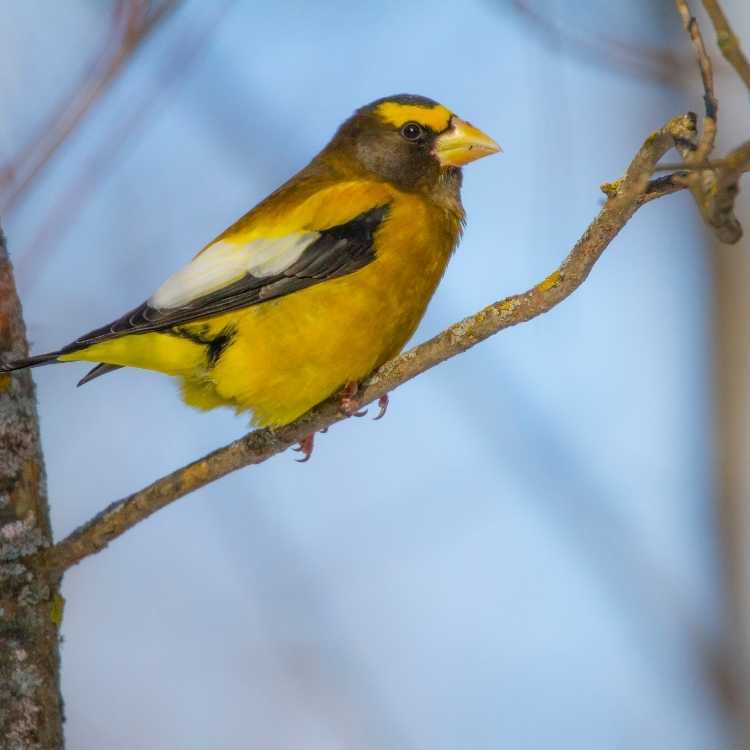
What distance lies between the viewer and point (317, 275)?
3.97m

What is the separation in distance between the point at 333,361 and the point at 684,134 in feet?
5.69

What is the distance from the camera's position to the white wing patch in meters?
3.96

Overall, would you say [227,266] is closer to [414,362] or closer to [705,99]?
[414,362]

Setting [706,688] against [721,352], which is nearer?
[706,688]

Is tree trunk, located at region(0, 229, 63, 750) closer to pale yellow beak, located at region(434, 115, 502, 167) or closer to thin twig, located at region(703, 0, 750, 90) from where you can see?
pale yellow beak, located at region(434, 115, 502, 167)

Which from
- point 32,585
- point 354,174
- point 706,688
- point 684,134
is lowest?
point 706,688

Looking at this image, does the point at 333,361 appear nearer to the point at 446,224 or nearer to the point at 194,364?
the point at 194,364

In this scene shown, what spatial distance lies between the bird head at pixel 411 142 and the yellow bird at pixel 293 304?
127mm

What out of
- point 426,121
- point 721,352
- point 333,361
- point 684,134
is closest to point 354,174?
point 426,121

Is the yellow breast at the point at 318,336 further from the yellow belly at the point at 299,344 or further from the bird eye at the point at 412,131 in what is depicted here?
the bird eye at the point at 412,131

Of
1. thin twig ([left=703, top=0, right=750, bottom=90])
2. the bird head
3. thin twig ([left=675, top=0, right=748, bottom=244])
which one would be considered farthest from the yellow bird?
thin twig ([left=703, top=0, right=750, bottom=90])

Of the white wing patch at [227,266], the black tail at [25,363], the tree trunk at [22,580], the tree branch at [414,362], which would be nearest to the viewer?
the tree branch at [414,362]

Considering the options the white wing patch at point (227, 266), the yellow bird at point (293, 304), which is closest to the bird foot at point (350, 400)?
the yellow bird at point (293, 304)

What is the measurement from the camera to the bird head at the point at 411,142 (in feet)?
14.7
